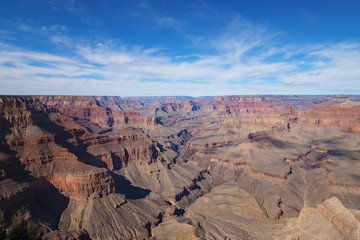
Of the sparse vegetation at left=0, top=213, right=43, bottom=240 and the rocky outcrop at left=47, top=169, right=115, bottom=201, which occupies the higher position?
the sparse vegetation at left=0, top=213, right=43, bottom=240

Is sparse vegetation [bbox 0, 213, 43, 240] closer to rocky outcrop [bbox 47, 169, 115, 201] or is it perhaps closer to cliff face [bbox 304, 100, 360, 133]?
rocky outcrop [bbox 47, 169, 115, 201]

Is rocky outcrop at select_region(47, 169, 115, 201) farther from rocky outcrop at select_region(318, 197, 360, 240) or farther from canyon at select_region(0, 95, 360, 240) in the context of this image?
rocky outcrop at select_region(318, 197, 360, 240)

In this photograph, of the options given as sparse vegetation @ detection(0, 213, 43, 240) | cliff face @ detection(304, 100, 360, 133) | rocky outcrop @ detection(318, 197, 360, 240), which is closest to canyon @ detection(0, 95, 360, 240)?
rocky outcrop @ detection(318, 197, 360, 240)

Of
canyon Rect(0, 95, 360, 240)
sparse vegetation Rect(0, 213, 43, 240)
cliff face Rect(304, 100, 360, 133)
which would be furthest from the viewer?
cliff face Rect(304, 100, 360, 133)

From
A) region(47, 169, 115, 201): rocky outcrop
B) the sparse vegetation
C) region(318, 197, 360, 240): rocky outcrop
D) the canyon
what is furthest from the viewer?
region(47, 169, 115, 201): rocky outcrop

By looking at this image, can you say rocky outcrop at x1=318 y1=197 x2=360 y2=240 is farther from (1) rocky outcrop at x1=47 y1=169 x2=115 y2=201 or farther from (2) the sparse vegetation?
(1) rocky outcrop at x1=47 y1=169 x2=115 y2=201

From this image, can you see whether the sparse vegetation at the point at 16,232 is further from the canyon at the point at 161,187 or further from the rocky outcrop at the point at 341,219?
the rocky outcrop at the point at 341,219

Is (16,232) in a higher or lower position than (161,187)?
higher

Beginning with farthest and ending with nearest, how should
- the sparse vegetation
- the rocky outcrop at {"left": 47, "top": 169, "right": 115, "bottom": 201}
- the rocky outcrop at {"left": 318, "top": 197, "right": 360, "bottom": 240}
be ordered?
the rocky outcrop at {"left": 47, "top": 169, "right": 115, "bottom": 201} < the rocky outcrop at {"left": 318, "top": 197, "right": 360, "bottom": 240} < the sparse vegetation

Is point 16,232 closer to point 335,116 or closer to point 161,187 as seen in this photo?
point 161,187

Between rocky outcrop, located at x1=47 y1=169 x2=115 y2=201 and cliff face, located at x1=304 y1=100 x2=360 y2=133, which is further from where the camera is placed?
cliff face, located at x1=304 y1=100 x2=360 y2=133

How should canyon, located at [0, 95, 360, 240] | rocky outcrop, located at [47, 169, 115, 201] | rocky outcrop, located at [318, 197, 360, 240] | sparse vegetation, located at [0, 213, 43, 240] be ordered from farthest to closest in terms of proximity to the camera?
rocky outcrop, located at [47, 169, 115, 201] → canyon, located at [0, 95, 360, 240] → rocky outcrop, located at [318, 197, 360, 240] → sparse vegetation, located at [0, 213, 43, 240]

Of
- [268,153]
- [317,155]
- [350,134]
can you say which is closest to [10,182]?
[268,153]

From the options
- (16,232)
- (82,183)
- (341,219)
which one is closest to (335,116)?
(341,219)
